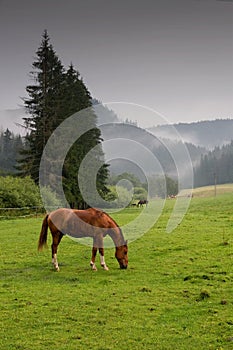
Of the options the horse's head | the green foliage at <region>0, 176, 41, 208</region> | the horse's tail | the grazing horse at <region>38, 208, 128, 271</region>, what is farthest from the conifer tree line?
the horse's head

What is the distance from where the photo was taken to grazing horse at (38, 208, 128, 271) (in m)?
9.91

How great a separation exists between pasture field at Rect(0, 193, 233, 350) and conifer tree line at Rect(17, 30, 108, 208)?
22.4 meters

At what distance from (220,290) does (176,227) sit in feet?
33.0

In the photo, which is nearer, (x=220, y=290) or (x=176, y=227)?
(x=220, y=290)

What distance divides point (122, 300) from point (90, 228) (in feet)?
10.1

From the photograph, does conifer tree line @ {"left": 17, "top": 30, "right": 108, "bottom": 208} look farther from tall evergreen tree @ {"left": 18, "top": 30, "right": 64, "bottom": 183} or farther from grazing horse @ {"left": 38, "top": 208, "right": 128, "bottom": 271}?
grazing horse @ {"left": 38, "top": 208, "right": 128, "bottom": 271}

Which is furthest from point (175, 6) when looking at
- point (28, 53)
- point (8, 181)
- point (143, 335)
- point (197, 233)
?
point (28, 53)

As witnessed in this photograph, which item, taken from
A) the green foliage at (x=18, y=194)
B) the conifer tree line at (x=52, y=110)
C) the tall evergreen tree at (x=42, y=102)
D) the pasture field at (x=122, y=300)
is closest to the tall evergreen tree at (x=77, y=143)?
the conifer tree line at (x=52, y=110)

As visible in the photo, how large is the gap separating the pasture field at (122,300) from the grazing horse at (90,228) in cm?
41

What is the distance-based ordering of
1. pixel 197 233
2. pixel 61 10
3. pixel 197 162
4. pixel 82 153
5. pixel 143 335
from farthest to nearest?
pixel 197 162, pixel 82 153, pixel 197 233, pixel 61 10, pixel 143 335

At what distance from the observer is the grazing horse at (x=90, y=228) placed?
991 cm

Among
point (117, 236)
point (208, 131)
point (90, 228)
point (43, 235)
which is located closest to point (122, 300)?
point (117, 236)

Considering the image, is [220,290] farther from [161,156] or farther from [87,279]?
[161,156]

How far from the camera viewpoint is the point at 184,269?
31.4 feet
